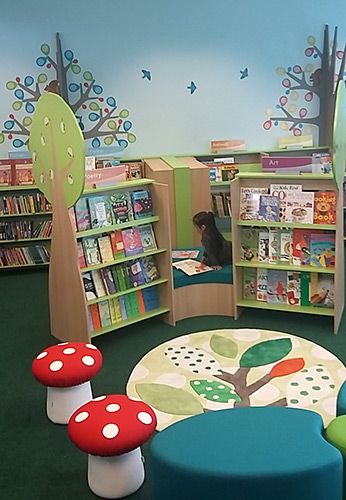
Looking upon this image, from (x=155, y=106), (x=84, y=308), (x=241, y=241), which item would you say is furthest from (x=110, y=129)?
(x=84, y=308)

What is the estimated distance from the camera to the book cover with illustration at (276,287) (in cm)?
467

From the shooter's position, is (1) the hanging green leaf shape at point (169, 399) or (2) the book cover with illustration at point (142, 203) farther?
(2) the book cover with illustration at point (142, 203)

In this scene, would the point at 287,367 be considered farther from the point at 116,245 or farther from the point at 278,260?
the point at 116,245

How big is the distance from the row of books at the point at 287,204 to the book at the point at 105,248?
119 centimetres

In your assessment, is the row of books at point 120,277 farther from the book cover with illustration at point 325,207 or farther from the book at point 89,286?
the book cover with illustration at point 325,207

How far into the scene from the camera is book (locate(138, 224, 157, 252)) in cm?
460

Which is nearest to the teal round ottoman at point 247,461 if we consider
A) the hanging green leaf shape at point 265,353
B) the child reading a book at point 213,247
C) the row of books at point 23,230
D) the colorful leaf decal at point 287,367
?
the colorful leaf decal at point 287,367

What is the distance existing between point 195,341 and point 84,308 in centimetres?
96

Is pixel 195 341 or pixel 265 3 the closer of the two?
pixel 195 341

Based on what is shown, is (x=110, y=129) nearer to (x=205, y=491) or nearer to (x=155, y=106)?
(x=155, y=106)

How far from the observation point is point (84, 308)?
413 cm

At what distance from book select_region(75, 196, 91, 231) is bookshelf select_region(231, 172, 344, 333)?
1.26 m

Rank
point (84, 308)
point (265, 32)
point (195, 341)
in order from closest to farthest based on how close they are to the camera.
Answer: point (84, 308) → point (195, 341) → point (265, 32)

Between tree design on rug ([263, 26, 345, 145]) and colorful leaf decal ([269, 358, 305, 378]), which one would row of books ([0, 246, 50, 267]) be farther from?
colorful leaf decal ([269, 358, 305, 378])
